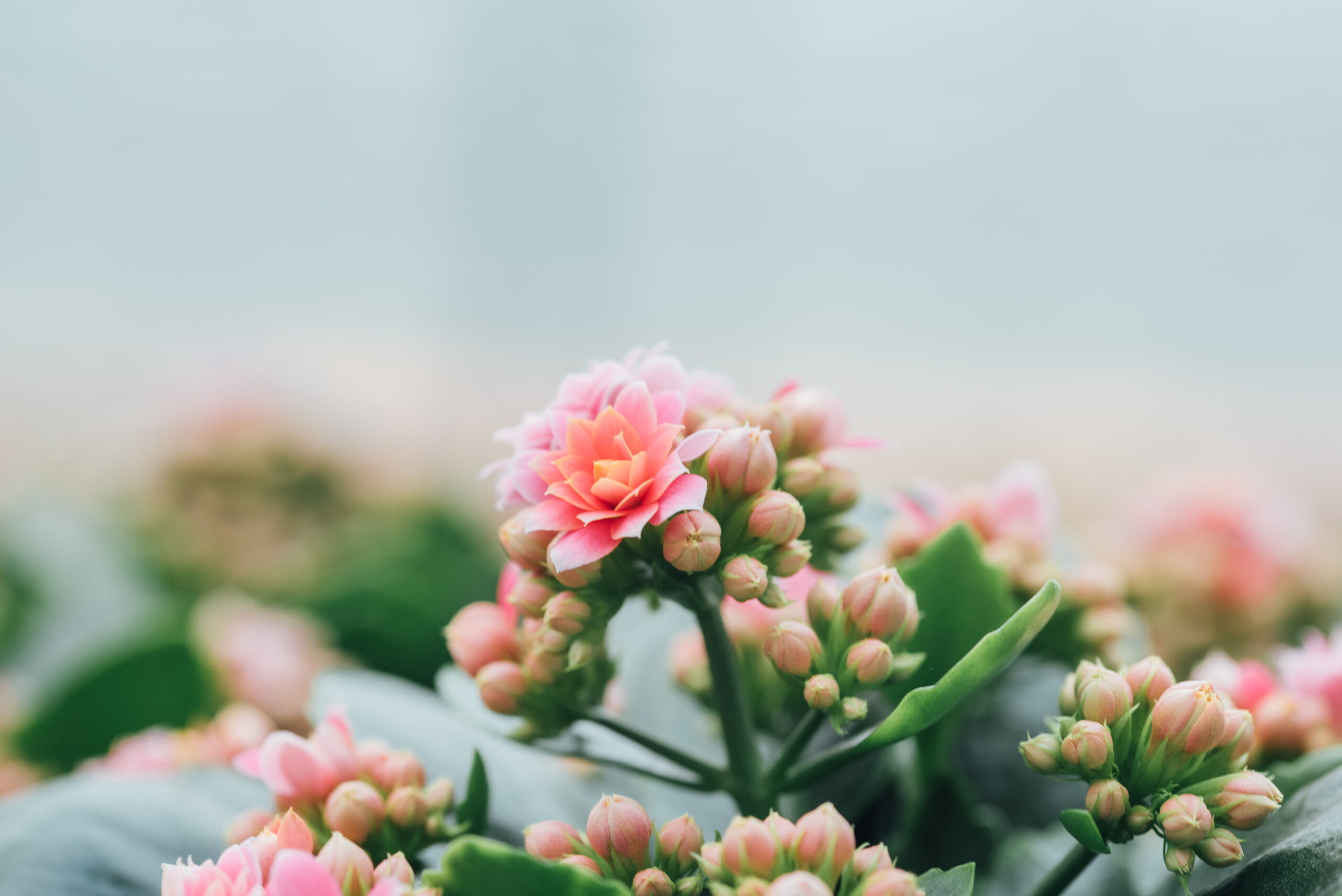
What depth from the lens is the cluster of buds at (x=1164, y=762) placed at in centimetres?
34

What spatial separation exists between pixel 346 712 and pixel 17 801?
0.55ft

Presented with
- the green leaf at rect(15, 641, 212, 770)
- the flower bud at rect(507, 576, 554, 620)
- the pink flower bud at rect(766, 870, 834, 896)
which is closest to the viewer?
the pink flower bud at rect(766, 870, 834, 896)

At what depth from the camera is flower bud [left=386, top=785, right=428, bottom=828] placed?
1.32ft

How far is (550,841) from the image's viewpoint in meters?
0.35

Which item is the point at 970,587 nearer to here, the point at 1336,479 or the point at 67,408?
the point at 1336,479

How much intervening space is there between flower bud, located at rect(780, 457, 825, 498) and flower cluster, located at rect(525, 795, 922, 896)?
0.13 meters

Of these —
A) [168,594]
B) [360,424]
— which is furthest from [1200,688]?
[360,424]

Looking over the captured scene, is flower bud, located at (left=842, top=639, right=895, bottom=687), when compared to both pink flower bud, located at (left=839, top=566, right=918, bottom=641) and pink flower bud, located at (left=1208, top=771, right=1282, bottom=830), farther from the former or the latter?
pink flower bud, located at (left=1208, top=771, right=1282, bottom=830)

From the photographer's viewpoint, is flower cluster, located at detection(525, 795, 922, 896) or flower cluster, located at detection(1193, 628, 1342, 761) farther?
flower cluster, located at detection(1193, 628, 1342, 761)

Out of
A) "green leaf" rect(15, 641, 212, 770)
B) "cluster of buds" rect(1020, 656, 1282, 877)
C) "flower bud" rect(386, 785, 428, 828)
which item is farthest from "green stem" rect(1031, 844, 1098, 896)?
"green leaf" rect(15, 641, 212, 770)

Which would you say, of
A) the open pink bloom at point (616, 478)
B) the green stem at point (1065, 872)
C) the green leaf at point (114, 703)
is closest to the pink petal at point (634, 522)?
the open pink bloom at point (616, 478)

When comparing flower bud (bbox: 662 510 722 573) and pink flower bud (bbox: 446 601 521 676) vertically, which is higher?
flower bud (bbox: 662 510 722 573)

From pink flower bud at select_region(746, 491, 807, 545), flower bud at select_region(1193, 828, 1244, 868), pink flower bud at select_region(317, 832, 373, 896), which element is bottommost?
pink flower bud at select_region(317, 832, 373, 896)

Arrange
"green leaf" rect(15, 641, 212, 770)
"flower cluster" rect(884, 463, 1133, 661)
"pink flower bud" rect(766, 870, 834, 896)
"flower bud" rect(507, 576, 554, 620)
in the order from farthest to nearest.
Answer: "green leaf" rect(15, 641, 212, 770) → "flower cluster" rect(884, 463, 1133, 661) → "flower bud" rect(507, 576, 554, 620) → "pink flower bud" rect(766, 870, 834, 896)
